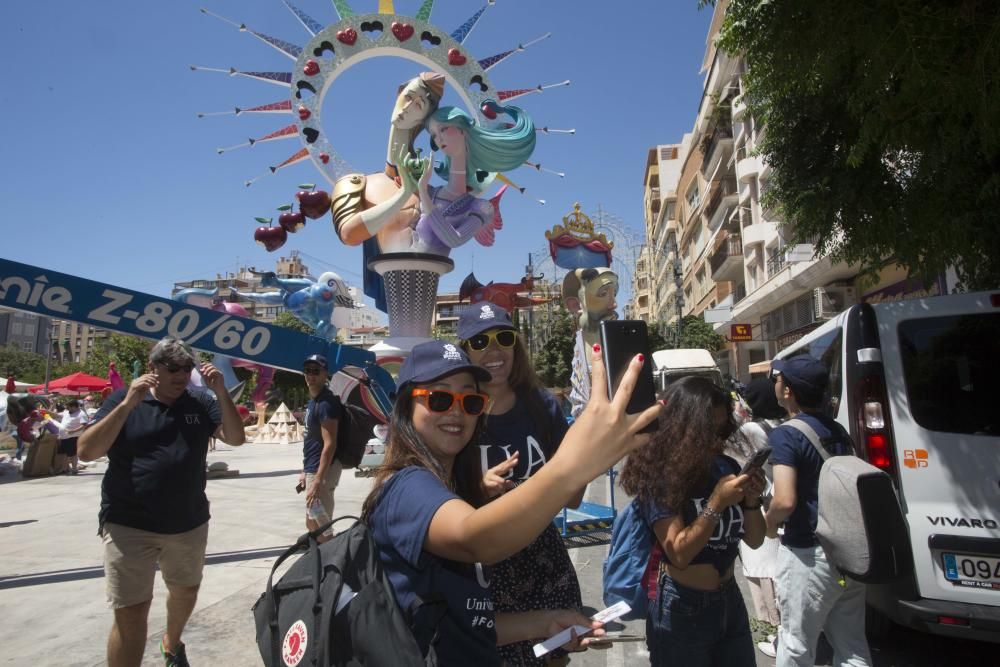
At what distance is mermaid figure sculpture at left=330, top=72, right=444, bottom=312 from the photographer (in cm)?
1240

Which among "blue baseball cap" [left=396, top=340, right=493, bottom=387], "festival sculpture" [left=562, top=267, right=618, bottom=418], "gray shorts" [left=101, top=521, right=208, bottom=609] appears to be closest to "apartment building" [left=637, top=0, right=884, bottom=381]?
"festival sculpture" [left=562, top=267, right=618, bottom=418]

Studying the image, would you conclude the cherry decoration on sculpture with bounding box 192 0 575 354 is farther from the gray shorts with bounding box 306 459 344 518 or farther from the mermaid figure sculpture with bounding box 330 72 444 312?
the gray shorts with bounding box 306 459 344 518

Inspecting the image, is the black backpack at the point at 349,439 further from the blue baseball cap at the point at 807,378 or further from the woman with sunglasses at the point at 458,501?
the woman with sunglasses at the point at 458,501

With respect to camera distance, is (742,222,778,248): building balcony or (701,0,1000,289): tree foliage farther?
(742,222,778,248): building balcony

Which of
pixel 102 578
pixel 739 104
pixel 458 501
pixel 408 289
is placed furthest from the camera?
pixel 408 289

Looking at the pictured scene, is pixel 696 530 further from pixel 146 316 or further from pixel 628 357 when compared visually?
pixel 146 316

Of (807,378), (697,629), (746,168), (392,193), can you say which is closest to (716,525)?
(697,629)

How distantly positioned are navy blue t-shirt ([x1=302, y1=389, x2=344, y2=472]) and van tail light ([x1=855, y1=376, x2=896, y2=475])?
3660mm

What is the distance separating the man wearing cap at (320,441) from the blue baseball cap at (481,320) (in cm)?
254

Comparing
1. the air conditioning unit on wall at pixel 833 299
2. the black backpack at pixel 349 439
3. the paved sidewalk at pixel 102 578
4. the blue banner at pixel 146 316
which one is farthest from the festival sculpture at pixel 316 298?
the air conditioning unit on wall at pixel 833 299

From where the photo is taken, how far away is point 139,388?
3.28 m

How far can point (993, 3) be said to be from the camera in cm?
396

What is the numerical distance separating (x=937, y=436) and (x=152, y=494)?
416 centimetres

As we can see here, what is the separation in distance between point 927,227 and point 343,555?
6.67 meters
